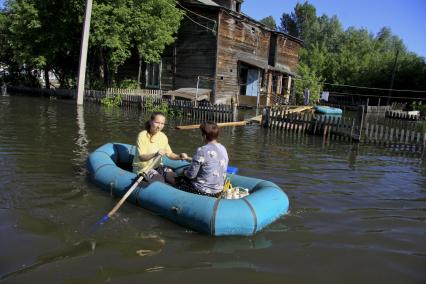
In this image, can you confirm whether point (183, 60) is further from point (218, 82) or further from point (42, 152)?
point (42, 152)

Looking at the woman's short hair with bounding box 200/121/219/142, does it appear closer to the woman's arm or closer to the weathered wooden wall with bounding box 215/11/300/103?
the woman's arm

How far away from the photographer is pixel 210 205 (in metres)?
5.38

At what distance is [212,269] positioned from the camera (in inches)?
179

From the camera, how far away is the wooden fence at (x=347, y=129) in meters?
13.5

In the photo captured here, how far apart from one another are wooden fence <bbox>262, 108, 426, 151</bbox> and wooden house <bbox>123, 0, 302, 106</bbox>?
273 inches

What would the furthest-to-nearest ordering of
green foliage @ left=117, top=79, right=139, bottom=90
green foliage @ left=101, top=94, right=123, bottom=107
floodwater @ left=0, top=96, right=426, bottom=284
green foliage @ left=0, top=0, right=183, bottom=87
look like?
green foliage @ left=117, top=79, right=139, bottom=90 < green foliage @ left=0, top=0, right=183, bottom=87 < green foliage @ left=101, top=94, right=123, bottom=107 < floodwater @ left=0, top=96, right=426, bottom=284

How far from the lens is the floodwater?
4.46 meters

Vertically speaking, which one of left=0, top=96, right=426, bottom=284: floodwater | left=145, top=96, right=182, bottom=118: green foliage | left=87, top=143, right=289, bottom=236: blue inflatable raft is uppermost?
left=145, top=96, right=182, bottom=118: green foliage

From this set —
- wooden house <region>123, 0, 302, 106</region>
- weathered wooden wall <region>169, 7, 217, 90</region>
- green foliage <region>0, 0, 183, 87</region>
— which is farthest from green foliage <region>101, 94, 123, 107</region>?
weathered wooden wall <region>169, 7, 217, 90</region>

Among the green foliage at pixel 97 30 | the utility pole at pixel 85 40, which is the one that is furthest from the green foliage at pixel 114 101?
the green foliage at pixel 97 30

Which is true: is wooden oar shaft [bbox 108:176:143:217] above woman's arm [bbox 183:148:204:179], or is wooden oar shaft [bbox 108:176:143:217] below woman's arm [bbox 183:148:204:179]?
below

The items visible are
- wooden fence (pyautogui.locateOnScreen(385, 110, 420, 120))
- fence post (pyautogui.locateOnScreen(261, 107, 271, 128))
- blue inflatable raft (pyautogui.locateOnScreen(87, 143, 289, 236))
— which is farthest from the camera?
wooden fence (pyautogui.locateOnScreen(385, 110, 420, 120))

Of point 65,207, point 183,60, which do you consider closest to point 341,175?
point 65,207

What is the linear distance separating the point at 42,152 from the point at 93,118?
7.45 meters
